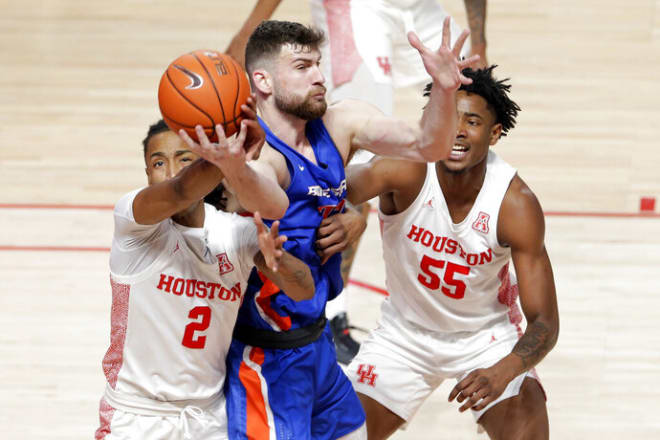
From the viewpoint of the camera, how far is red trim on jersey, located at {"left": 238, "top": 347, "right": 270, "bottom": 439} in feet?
11.9

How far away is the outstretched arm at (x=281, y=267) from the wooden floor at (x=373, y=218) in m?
1.85

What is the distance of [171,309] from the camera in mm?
3494

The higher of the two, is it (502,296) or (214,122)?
(214,122)

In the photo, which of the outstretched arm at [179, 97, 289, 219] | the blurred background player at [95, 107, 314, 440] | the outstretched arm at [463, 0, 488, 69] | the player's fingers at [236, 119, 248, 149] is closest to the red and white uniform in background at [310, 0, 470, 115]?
the outstretched arm at [463, 0, 488, 69]

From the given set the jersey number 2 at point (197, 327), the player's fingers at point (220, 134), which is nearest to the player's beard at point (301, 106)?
the player's fingers at point (220, 134)

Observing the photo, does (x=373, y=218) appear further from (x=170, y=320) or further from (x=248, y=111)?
(x=248, y=111)

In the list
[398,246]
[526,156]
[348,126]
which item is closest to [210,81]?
[348,126]

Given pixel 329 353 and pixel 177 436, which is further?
pixel 329 353

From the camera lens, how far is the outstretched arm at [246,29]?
4164mm

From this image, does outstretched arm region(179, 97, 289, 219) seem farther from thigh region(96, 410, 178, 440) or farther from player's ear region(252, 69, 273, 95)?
thigh region(96, 410, 178, 440)

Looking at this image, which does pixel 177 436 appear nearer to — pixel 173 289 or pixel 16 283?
pixel 173 289

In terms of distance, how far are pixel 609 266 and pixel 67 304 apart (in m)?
3.42

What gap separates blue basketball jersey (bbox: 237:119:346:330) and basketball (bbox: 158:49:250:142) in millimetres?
479

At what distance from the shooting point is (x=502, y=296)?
4504 millimetres
